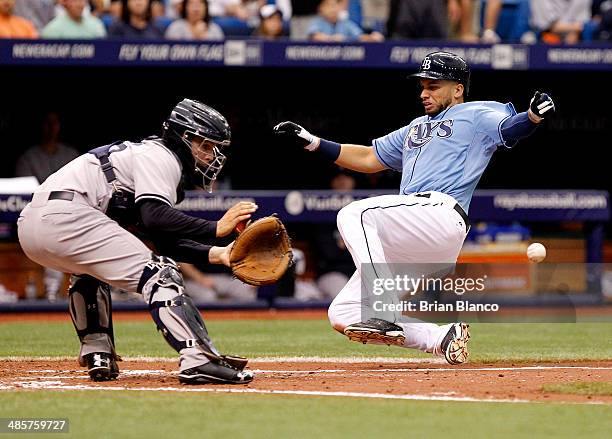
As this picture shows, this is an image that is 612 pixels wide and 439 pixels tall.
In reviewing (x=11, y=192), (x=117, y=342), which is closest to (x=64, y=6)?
(x=11, y=192)

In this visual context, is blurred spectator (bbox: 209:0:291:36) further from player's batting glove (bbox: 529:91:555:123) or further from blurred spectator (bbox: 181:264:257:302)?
player's batting glove (bbox: 529:91:555:123)

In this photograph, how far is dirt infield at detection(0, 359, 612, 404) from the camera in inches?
194

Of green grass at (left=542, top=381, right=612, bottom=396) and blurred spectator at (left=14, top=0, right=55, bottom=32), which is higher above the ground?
blurred spectator at (left=14, top=0, right=55, bottom=32)

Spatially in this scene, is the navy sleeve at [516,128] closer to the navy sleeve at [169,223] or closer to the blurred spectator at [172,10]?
the navy sleeve at [169,223]

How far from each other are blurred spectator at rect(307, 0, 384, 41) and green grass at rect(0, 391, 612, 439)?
7.50 metres

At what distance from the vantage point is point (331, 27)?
39.2ft

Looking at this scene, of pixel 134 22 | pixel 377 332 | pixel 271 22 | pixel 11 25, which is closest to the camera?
pixel 377 332

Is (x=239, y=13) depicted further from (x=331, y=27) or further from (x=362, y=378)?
(x=362, y=378)

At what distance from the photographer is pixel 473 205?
11.0 meters

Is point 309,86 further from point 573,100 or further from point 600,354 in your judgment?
point 600,354

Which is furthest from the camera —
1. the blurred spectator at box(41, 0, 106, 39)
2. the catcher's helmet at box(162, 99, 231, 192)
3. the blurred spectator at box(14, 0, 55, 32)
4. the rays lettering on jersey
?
the blurred spectator at box(14, 0, 55, 32)

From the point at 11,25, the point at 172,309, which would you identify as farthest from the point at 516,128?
the point at 11,25

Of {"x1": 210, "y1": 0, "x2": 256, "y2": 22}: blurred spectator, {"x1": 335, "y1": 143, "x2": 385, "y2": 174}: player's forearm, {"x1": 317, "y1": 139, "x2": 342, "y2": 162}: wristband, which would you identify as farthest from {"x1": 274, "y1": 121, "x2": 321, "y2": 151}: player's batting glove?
{"x1": 210, "y1": 0, "x2": 256, "y2": 22}: blurred spectator

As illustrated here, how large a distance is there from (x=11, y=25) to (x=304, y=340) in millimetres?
4986
